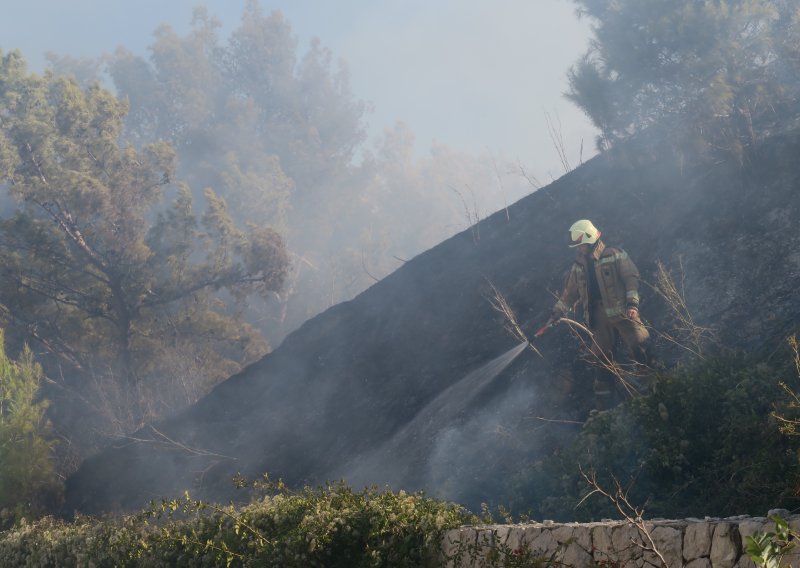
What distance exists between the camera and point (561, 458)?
6.90 m

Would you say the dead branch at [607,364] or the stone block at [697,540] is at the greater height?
the dead branch at [607,364]

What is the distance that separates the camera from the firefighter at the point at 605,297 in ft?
26.4

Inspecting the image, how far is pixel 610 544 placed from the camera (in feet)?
12.5

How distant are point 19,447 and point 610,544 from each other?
13271 mm

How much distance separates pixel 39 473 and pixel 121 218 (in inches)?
365

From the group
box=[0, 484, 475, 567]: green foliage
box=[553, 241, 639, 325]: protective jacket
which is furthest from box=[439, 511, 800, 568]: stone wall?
box=[553, 241, 639, 325]: protective jacket

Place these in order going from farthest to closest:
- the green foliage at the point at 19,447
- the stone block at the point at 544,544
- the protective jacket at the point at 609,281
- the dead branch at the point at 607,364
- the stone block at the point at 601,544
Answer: the green foliage at the point at 19,447, the protective jacket at the point at 609,281, the dead branch at the point at 607,364, the stone block at the point at 544,544, the stone block at the point at 601,544

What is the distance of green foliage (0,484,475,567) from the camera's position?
182 inches

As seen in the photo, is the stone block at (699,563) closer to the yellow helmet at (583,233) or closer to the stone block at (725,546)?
the stone block at (725,546)

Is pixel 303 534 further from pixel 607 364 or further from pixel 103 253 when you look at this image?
pixel 103 253

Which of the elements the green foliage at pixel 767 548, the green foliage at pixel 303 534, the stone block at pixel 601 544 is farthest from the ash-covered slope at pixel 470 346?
the green foliage at pixel 767 548

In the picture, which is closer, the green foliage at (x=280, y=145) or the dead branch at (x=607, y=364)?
the dead branch at (x=607, y=364)

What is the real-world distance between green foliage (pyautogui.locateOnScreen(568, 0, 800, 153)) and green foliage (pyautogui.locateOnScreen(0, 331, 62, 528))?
11732 mm

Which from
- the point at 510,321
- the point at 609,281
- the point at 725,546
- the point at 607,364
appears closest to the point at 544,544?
the point at 725,546
